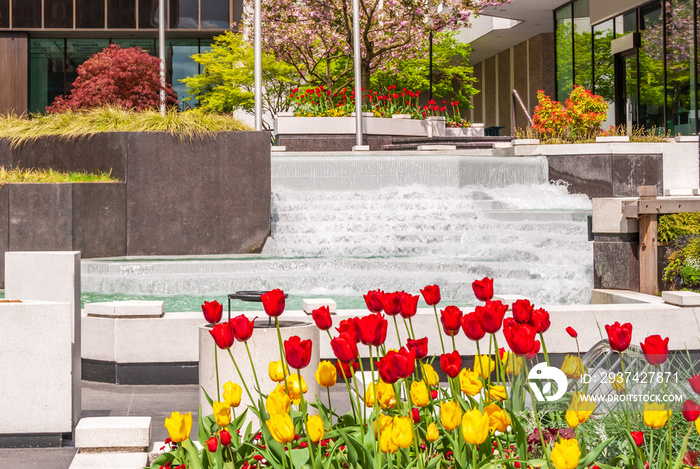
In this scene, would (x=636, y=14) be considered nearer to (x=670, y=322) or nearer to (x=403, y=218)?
(x=403, y=218)

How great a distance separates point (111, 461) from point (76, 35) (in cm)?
3277

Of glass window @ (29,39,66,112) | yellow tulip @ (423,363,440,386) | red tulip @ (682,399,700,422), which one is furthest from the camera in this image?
glass window @ (29,39,66,112)

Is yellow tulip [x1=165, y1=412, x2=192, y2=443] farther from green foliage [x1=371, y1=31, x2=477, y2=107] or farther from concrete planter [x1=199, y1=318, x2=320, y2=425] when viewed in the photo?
green foliage [x1=371, y1=31, x2=477, y2=107]

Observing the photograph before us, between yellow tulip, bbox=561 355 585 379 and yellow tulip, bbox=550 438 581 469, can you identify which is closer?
yellow tulip, bbox=550 438 581 469

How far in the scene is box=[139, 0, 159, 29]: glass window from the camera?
3316cm

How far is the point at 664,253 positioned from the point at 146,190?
7350 millimetres

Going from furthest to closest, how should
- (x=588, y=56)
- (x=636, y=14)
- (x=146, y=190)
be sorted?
(x=588, y=56), (x=636, y=14), (x=146, y=190)

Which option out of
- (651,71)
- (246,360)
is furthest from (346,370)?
(651,71)

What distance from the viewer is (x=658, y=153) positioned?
1644cm

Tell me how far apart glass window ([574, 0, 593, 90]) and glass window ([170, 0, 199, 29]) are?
569 inches

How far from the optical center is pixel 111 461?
13.6 ft

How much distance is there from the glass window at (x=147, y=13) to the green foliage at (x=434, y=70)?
350 inches

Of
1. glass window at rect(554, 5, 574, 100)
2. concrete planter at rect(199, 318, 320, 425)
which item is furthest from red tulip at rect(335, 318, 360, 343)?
glass window at rect(554, 5, 574, 100)

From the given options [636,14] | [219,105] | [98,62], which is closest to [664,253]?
[98,62]
